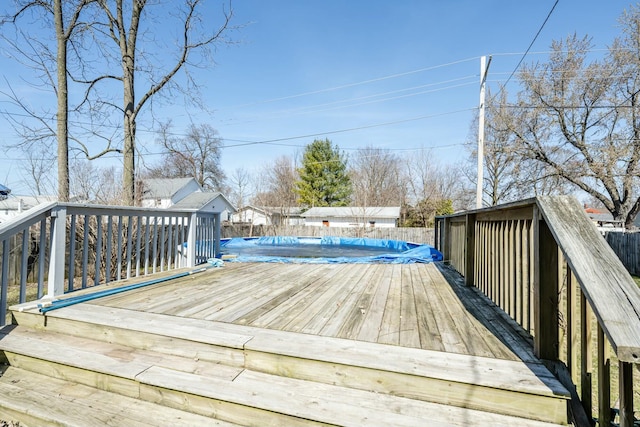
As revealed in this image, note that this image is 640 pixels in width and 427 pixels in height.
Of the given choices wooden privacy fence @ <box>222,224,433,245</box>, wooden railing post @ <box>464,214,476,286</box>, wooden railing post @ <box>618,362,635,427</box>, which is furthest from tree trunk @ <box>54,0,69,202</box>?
wooden privacy fence @ <box>222,224,433,245</box>

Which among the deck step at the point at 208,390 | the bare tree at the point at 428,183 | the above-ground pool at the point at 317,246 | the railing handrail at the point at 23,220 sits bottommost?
the above-ground pool at the point at 317,246

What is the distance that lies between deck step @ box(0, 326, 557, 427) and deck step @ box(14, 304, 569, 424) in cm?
4

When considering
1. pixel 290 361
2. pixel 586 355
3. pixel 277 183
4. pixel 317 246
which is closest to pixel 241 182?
pixel 277 183

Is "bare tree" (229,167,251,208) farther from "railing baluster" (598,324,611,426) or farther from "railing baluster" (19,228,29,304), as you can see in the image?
"railing baluster" (598,324,611,426)

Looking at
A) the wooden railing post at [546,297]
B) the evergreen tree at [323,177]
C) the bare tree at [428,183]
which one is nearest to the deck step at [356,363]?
the wooden railing post at [546,297]

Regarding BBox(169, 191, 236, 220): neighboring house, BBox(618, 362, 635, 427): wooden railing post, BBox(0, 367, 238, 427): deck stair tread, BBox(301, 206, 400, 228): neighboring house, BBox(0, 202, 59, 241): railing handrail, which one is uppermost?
BBox(169, 191, 236, 220): neighboring house

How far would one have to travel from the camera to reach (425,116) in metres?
15.8

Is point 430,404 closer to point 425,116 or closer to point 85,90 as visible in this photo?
point 85,90

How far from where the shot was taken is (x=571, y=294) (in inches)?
60.4

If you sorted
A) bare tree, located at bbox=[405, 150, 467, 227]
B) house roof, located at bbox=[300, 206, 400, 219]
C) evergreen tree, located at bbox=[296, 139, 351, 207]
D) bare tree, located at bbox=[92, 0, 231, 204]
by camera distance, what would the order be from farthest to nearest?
evergreen tree, located at bbox=[296, 139, 351, 207] < house roof, located at bbox=[300, 206, 400, 219] < bare tree, located at bbox=[405, 150, 467, 227] < bare tree, located at bbox=[92, 0, 231, 204]

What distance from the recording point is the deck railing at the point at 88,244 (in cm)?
234

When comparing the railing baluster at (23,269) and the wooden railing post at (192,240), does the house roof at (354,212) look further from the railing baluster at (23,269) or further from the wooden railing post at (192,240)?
the railing baluster at (23,269)

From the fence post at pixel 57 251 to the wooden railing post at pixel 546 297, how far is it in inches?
131

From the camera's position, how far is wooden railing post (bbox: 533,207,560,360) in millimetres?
1539
